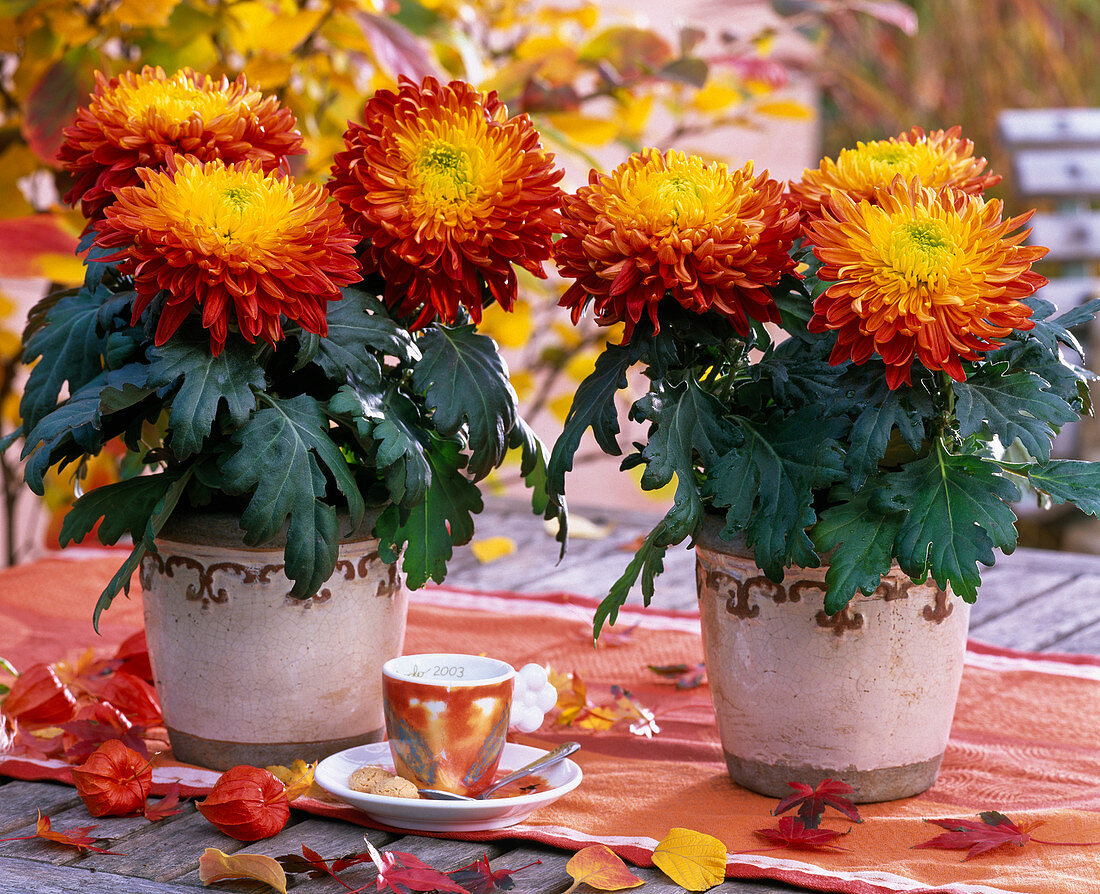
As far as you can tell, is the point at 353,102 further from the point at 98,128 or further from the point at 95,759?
the point at 95,759

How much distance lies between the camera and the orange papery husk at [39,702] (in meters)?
0.98

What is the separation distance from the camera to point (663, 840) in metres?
0.77

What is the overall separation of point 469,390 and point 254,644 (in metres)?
0.23

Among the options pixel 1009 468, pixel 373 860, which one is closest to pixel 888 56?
pixel 1009 468

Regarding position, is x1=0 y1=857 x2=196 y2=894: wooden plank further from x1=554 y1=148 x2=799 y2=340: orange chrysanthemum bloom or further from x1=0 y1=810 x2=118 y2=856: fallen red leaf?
x1=554 y1=148 x2=799 y2=340: orange chrysanthemum bloom

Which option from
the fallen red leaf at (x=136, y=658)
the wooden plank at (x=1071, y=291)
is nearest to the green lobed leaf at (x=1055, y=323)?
the fallen red leaf at (x=136, y=658)

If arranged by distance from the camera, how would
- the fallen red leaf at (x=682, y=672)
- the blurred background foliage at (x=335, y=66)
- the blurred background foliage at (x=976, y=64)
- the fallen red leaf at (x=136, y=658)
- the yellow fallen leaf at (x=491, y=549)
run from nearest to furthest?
the fallen red leaf at (x=136, y=658) → the fallen red leaf at (x=682, y=672) → the blurred background foliage at (x=335, y=66) → the yellow fallen leaf at (x=491, y=549) → the blurred background foliage at (x=976, y=64)

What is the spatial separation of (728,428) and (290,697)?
1.16ft

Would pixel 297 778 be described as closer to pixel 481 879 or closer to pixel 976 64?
pixel 481 879

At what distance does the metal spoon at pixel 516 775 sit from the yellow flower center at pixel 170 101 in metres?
0.48

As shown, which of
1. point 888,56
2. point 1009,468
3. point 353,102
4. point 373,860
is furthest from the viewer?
point 888,56

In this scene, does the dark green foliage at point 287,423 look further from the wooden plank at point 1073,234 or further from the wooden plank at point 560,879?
the wooden plank at point 1073,234

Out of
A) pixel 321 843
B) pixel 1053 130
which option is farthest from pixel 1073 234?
pixel 321 843

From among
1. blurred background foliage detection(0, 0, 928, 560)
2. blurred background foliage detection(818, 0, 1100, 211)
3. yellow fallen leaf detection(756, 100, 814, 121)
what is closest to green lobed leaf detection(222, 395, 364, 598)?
blurred background foliage detection(0, 0, 928, 560)
